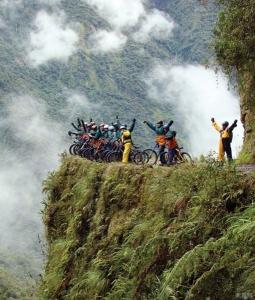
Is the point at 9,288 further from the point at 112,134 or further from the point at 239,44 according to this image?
the point at 239,44

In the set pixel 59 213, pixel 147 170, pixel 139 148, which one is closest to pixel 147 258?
pixel 147 170

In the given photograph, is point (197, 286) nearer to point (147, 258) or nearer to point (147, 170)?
point (147, 258)

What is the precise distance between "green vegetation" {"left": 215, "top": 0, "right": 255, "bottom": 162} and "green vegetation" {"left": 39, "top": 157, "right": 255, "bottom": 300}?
16.9 feet

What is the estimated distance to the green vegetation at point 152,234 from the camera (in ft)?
25.5

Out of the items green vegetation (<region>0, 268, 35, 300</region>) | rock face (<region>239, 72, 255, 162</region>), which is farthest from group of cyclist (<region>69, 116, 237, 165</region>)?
green vegetation (<region>0, 268, 35, 300</region>)

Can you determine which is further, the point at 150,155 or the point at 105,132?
the point at 105,132

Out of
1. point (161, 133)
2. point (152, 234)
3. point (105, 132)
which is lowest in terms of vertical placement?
point (152, 234)

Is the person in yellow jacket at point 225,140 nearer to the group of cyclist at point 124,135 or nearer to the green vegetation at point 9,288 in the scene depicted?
the group of cyclist at point 124,135

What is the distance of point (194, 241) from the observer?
29.8 ft

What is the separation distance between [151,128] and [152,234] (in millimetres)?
8521

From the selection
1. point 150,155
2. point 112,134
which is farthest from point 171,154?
point 112,134

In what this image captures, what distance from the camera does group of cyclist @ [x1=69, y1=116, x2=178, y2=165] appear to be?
1875 centimetres

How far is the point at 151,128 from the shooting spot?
1884 centimetres

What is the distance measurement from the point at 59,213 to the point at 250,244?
35.6 ft
